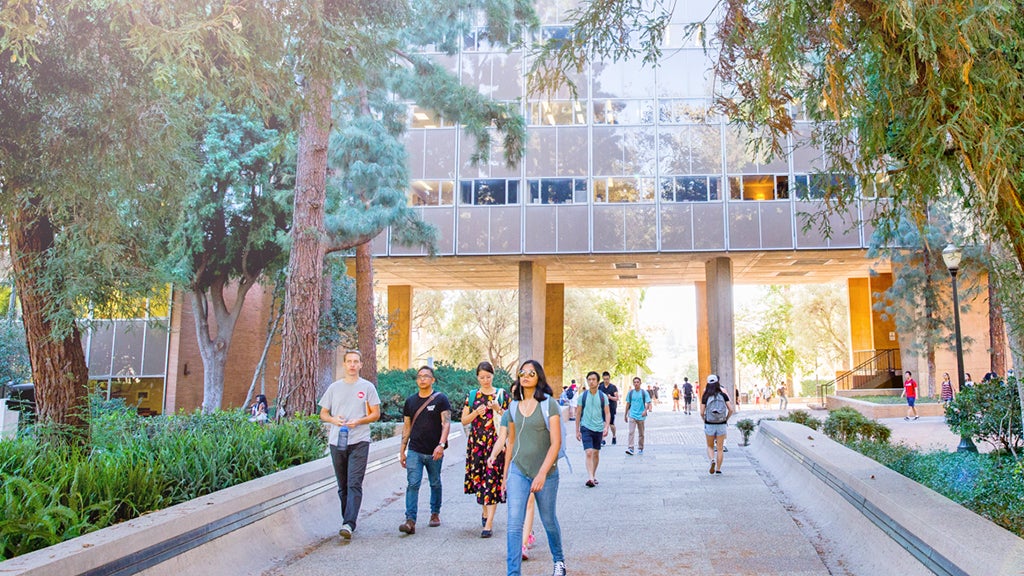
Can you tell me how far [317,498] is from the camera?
29.3 feet

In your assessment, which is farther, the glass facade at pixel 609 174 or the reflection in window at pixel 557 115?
the reflection in window at pixel 557 115

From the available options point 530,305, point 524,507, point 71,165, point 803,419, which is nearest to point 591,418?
point 524,507

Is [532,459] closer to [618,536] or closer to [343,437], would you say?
[618,536]

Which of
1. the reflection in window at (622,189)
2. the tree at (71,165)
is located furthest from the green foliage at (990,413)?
the reflection in window at (622,189)

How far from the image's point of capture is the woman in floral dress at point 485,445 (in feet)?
27.2

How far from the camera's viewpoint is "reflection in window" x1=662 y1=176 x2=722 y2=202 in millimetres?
31391

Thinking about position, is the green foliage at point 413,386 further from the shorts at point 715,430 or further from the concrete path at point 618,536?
the concrete path at point 618,536

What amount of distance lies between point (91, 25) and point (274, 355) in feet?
97.7

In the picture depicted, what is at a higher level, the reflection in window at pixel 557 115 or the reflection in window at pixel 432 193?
the reflection in window at pixel 557 115

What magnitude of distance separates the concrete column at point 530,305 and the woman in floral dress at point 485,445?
2462 cm

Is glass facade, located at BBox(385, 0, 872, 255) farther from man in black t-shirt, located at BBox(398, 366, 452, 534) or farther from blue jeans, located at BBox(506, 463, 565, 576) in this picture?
blue jeans, located at BBox(506, 463, 565, 576)

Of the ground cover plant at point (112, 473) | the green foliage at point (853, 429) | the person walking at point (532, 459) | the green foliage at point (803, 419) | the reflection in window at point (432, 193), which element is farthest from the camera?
Result: the reflection in window at point (432, 193)

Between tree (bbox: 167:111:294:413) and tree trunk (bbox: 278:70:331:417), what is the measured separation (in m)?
8.91

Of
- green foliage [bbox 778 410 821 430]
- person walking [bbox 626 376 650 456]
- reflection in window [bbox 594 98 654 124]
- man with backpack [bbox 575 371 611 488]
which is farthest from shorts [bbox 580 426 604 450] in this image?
reflection in window [bbox 594 98 654 124]
